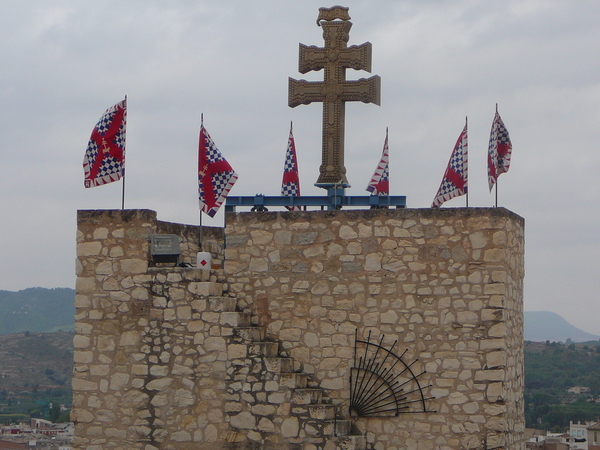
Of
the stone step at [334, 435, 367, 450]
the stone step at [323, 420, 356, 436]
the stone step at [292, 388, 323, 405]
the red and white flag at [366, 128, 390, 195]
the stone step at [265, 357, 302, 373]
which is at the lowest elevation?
the stone step at [334, 435, 367, 450]

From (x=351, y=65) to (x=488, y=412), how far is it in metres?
4.84

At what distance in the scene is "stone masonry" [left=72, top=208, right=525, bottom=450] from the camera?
1308 centimetres

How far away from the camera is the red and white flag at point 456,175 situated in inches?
549

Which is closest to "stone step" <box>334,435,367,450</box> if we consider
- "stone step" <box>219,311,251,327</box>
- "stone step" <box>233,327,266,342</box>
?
"stone step" <box>233,327,266,342</box>

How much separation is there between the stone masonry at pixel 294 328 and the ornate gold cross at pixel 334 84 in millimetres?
1195

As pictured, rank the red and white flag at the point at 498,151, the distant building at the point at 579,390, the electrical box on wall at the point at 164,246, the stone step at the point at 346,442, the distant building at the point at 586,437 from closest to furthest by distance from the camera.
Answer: the stone step at the point at 346,442 < the electrical box on wall at the point at 164,246 < the red and white flag at the point at 498,151 < the distant building at the point at 586,437 < the distant building at the point at 579,390

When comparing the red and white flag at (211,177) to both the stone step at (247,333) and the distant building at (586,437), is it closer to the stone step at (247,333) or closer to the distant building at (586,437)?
the stone step at (247,333)

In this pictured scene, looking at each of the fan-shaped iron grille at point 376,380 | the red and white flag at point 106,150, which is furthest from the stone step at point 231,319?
the red and white flag at point 106,150

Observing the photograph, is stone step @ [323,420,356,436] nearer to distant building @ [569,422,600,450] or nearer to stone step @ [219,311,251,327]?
stone step @ [219,311,251,327]

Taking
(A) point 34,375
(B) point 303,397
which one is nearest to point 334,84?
(B) point 303,397

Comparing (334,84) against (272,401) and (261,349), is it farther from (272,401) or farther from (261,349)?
(272,401)

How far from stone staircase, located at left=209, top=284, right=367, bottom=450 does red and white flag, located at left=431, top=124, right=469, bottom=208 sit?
2873 mm

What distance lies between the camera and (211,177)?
14211mm

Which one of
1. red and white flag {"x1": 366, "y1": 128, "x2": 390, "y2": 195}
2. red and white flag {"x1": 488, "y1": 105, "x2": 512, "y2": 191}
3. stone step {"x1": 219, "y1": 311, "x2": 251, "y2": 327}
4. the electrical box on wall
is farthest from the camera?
red and white flag {"x1": 366, "y1": 128, "x2": 390, "y2": 195}
